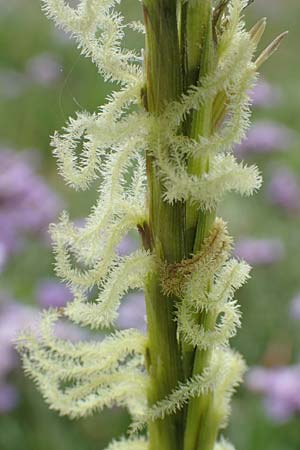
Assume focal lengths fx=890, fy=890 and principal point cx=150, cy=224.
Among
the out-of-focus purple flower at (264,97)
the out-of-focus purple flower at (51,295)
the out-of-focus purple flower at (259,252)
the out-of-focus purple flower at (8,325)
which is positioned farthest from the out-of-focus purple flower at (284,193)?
the out-of-focus purple flower at (8,325)

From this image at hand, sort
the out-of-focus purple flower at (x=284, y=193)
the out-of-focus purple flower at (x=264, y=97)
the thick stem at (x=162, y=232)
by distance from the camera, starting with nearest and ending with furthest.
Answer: the thick stem at (x=162, y=232) < the out-of-focus purple flower at (x=284, y=193) < the out-of-focus purple flower at (x=264, y=97)

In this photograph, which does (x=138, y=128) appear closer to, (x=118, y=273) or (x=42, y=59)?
(x=118, y=273)

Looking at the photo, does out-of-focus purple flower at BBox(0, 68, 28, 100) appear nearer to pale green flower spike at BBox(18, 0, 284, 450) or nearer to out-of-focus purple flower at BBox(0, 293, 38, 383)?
out-of-focus purple flower at BBox(0, 293, 38, 383)

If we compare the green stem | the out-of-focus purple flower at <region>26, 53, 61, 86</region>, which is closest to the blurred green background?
the out-of-focus purple flower at <region>26, 53, 61, 86</region>

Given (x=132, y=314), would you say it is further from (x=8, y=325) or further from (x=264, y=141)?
(x=264, y=141)

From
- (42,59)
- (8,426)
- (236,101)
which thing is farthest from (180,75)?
(42,59)

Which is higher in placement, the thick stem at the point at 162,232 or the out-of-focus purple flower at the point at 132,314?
the out-of-focus purple flower at the point at 132,314

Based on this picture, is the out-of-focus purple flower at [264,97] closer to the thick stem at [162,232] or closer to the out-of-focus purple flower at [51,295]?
the out-of-focus purple flower at [51,295]
